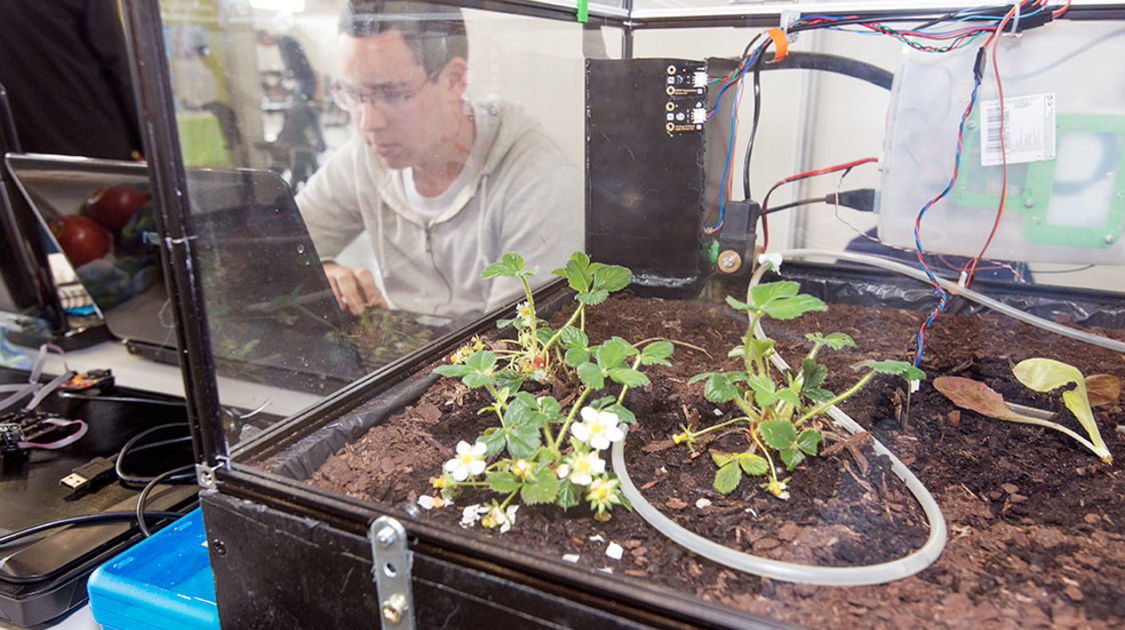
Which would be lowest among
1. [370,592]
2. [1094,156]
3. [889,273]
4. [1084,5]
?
[370,592]

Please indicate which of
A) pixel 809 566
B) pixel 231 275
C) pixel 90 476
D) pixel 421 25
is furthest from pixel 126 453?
pixel 809 566

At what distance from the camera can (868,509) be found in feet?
2.01

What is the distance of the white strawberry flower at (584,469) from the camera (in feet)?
1.87

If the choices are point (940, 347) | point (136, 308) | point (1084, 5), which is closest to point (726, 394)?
point (940, 347)

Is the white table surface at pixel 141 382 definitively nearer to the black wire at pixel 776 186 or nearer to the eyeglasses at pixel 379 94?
the eyeglasses at pixel 379 94

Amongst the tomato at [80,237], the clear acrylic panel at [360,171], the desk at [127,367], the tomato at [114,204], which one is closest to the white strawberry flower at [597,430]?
the clear acrylic panel at [360,171]

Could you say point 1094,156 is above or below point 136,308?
above

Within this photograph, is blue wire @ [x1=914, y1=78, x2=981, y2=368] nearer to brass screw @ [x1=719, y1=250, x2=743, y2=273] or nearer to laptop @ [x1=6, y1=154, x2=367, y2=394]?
brass screw @ [x1=719, y1=250, x2=743, y2=273]

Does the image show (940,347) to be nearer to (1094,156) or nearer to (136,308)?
(1094,156)

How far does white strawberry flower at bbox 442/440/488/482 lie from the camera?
59cm

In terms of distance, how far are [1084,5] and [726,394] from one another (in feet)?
2.93

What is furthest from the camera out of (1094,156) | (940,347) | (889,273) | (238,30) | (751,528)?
(889,273)

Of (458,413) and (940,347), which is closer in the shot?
(458,413)

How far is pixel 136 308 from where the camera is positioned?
1393 mm
